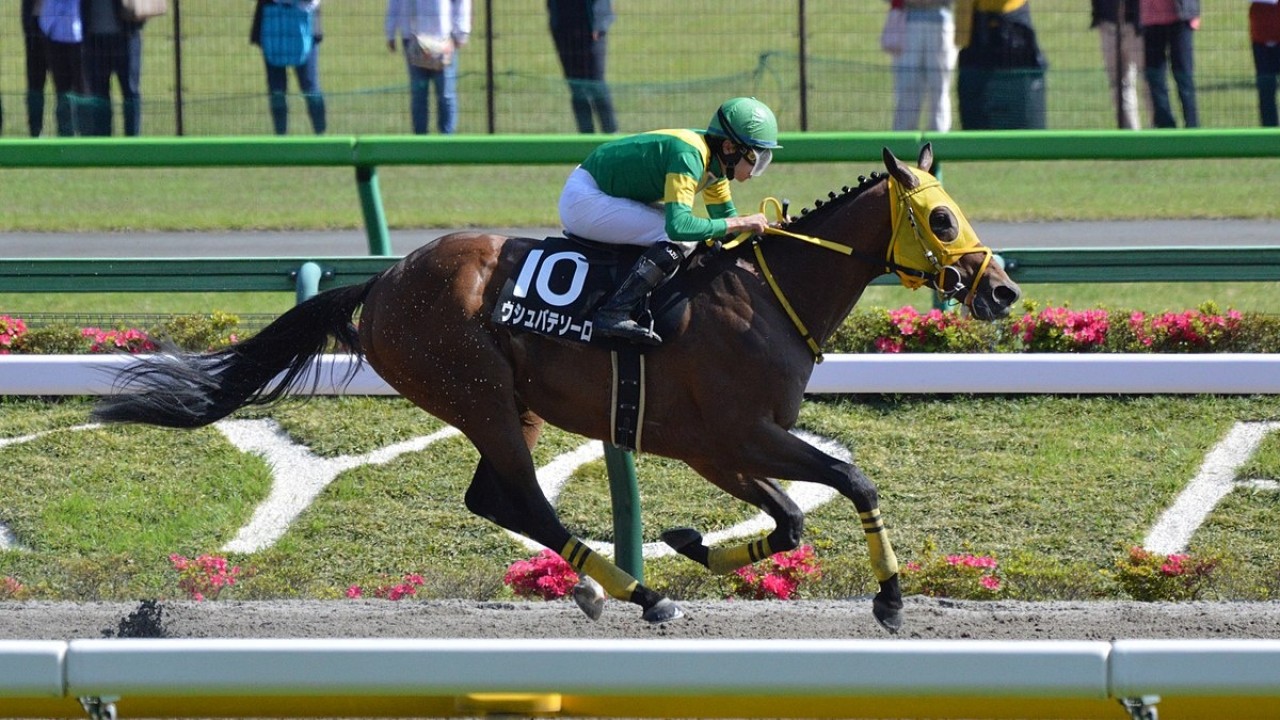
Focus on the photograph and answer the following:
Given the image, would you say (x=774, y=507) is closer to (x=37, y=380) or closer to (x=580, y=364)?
(x=580, y=364)

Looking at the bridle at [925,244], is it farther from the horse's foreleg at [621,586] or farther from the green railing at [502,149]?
the green railing at [502,149]

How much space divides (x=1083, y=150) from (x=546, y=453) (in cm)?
280

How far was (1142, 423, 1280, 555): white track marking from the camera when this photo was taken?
6.90m

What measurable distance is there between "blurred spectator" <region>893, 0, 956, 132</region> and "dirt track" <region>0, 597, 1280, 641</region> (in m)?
5.88

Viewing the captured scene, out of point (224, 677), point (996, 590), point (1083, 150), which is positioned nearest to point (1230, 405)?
point (1083, 150)

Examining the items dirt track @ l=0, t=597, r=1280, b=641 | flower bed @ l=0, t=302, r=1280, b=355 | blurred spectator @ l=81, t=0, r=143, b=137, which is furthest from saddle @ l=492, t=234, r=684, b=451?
blurred spectator @ l=81, t=0, r=143, b=137

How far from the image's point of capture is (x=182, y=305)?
1020 centimetres

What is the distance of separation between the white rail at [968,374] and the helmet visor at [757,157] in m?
1.27

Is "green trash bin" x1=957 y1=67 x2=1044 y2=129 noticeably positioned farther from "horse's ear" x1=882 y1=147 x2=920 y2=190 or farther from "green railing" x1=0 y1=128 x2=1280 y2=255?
"horse's ear" x1=882 y1=147 x2=920 y2=190

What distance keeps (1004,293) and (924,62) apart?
6322mm

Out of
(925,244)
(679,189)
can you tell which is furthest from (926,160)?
(679,189)

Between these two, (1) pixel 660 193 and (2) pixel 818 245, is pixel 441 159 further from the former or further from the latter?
(2) pixel 818 245

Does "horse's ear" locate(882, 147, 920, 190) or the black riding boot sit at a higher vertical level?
"horse's ear" locate(882, 147, 920, 190)

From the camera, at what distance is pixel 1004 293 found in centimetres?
554
